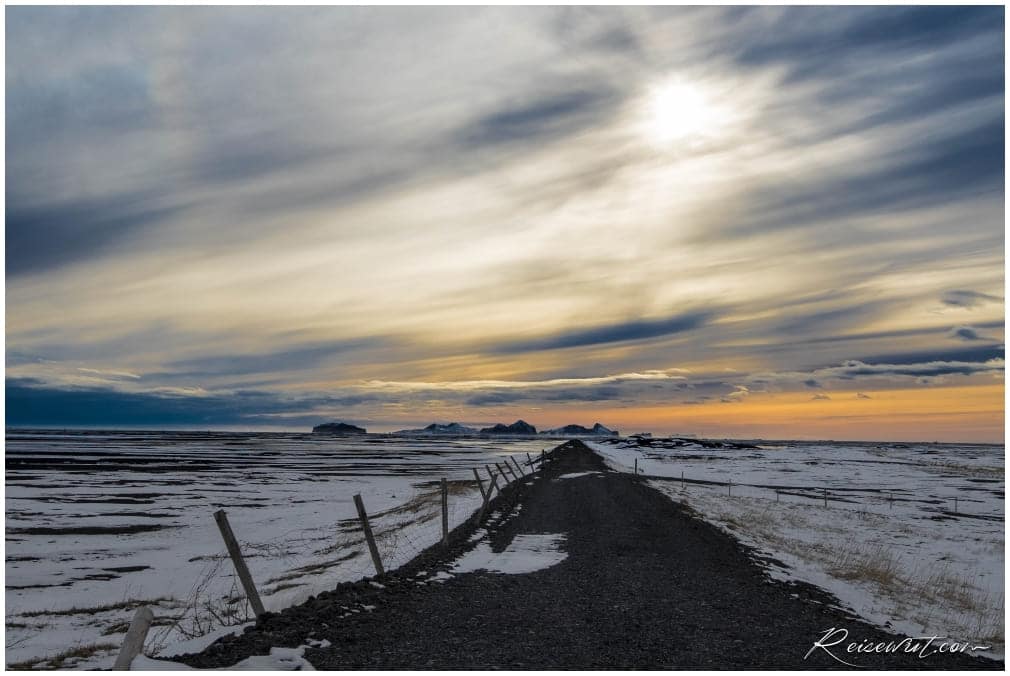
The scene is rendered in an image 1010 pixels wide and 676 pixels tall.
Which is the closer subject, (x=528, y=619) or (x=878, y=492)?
(x=528, y=619)

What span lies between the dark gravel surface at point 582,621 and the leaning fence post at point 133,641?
1.15 meters

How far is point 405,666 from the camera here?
8.66m

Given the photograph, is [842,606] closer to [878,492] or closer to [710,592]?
[710,592]

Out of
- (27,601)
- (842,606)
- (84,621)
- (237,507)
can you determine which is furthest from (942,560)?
(237,507)

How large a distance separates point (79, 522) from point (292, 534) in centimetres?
997

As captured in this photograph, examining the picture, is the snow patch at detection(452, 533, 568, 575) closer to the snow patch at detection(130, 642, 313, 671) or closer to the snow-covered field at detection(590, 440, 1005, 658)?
the snow-covered field at detection(590, 440, 1005, 658)

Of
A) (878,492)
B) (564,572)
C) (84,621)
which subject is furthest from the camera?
(878,492)

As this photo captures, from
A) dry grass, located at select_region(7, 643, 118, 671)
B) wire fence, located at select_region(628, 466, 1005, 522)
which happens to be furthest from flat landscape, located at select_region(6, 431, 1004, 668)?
wire fence, located at select_region(628, 466, 1005, 522)

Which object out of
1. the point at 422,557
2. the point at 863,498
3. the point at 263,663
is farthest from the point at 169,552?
the point at 863,498

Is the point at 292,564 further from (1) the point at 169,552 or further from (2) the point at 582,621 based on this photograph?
(2) the point at 582,621

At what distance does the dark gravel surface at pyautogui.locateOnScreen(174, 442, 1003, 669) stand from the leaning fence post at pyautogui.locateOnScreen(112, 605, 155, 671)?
1.15 metres

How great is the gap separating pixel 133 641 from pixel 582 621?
21.3 ft

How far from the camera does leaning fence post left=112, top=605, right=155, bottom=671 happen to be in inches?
295

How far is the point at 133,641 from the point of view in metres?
7.53
